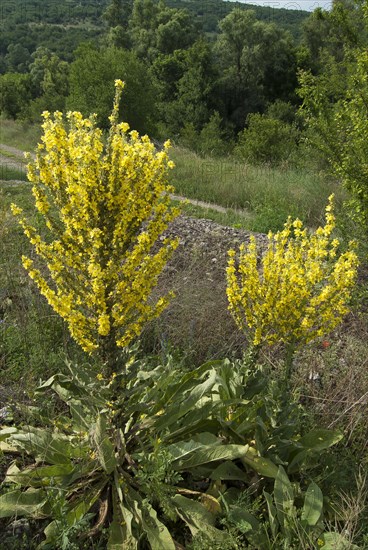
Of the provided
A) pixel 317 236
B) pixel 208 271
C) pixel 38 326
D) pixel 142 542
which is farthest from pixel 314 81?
pixel 142 542

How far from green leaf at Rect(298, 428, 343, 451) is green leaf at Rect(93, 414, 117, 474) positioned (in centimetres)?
123

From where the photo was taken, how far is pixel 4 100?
120ft

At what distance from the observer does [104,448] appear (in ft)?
8.41

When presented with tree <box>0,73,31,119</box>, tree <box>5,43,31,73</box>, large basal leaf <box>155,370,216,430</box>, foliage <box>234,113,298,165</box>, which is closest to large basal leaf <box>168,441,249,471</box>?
large basal leaf <box>155,370,216,430</box>

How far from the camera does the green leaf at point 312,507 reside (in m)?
2.44

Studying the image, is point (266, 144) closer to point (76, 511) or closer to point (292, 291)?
point (292, 291)

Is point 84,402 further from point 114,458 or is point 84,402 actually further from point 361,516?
point 361,516

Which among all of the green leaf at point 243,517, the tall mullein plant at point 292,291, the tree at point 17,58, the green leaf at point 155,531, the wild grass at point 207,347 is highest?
the tall mullein plant at point 292,291

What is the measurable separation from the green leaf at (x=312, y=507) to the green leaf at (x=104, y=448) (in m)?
1.10

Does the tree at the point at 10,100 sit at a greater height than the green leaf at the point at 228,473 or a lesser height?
lesser

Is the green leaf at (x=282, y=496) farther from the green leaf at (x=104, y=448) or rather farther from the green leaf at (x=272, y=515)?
the green leaf at (x=104, y=448)

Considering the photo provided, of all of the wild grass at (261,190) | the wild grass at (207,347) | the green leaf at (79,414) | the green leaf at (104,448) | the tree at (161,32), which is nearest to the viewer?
the green leaf at (104,448)

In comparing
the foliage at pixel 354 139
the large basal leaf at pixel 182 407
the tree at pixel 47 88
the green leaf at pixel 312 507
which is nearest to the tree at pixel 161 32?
the tree at pixel 47 88

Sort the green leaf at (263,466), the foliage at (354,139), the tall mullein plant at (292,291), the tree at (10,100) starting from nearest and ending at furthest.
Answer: the green leaf at (263,466), the tall mullein plant at (292,291), the foliage at (354,139), the tree at (10,100)
